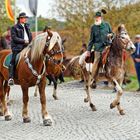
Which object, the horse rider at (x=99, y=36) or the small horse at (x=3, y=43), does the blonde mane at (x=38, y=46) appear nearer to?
the horse rider at (x=99, y=36)

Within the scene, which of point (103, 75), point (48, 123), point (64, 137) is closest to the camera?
point (64, 137)

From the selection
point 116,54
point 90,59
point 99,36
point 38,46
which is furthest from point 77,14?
point 38,46

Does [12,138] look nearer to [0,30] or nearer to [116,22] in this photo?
[116,22]

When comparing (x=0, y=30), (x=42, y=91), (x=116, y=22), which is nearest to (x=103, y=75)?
(x=42, y=91)

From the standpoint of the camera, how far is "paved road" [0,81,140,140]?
408 inches

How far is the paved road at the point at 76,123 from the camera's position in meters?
10.4

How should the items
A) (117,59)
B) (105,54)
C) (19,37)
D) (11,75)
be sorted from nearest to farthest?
(11,75) < (19,37) < (117,59) < (105,54)

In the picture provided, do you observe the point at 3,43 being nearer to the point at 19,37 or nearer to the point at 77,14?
the point at 19,37

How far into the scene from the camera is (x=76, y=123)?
472 inches

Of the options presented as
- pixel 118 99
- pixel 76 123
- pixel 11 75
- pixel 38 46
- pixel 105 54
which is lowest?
pixel 76 123

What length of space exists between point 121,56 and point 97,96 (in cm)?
514

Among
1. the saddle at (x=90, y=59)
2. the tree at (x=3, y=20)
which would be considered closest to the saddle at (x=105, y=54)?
the saddle at (x=90, y=59)

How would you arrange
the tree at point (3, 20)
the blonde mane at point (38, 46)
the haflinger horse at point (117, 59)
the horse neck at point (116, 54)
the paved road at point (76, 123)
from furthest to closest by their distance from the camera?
the tree at point (3, 20), the horse neck at point (116, 54), the haflinger horse at point (117, 59), the blonde mane at point (38, 46), the paved road at point (76, 123)

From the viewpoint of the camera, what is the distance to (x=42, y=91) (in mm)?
12172
